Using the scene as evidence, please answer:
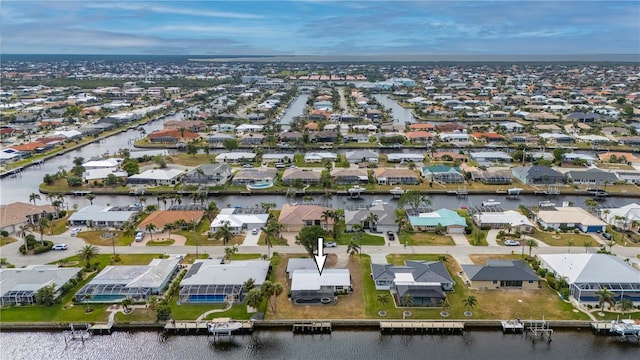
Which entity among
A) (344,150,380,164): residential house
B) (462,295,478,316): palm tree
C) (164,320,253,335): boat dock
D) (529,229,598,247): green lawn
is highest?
(344,150,380,164): residential house

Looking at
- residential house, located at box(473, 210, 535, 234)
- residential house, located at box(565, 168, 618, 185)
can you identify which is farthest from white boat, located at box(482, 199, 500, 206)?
residential house, located at box(565, 168, 618, 185)

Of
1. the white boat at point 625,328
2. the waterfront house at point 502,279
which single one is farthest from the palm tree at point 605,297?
the waterfront house at point 502,279

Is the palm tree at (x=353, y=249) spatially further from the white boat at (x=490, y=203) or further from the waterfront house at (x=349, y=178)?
the waterfront house at (x=349, y=178)

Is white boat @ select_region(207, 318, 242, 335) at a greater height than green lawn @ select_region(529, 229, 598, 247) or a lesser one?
lesser

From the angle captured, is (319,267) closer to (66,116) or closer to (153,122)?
(153,122)

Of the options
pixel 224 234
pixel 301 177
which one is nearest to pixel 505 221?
pixel 301 177

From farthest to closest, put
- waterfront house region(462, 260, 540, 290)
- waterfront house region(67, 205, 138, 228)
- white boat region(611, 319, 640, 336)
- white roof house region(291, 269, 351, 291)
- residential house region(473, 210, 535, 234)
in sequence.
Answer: waterfront house region(67, 205, 138, 228) → residential house region(473, 210, 535, 234) → waterfront house region(462, 260, 540, 290) → white roof house region(291, 269, 351, 291) → white boat region(611, 319, 640, 336)

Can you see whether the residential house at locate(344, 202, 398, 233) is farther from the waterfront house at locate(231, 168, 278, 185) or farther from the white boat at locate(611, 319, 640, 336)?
the white boat at locate(611, 319, 640, 336)
